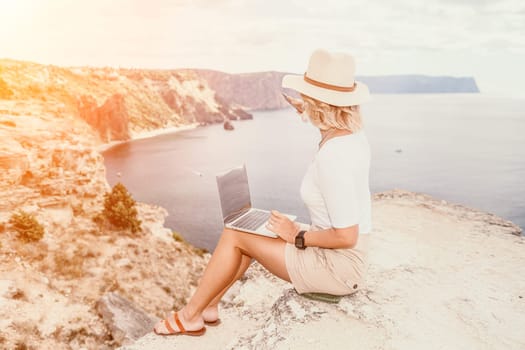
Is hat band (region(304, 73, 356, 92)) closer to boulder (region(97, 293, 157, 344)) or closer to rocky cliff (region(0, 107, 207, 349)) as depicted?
boulder (region(97, 293, 157, 344))

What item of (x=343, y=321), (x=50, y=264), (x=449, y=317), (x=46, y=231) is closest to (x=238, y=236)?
(x=343, y=321)

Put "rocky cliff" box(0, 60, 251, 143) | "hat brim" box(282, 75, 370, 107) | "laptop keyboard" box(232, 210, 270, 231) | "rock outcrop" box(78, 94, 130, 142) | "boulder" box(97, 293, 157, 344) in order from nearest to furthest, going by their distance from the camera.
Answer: "hat brim" box(282, 75, 370, 107)
"laptop keyboard" box(232, 210, 270, 231)
"boulder" box(97, 293, 157, 344)
"rocky cliff" box(0, 60, 251, 143)
"rock outcrop" box(78, 94, 130, 142)

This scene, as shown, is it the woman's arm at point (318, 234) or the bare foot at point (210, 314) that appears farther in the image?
the bare foot at point (210, 314)

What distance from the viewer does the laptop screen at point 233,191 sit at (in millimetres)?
4008

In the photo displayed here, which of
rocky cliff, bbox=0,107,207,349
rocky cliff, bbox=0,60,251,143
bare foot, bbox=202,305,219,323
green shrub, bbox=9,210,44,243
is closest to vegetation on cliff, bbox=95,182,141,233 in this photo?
rocky cliff, bbox=0,107,207,349

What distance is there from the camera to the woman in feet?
10.2

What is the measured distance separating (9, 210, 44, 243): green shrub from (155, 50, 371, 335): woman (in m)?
28.1

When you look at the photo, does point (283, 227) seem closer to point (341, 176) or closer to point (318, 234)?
point (318, 234)

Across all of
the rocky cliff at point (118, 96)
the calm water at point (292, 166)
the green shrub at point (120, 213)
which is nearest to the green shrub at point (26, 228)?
the green shrub at point (120, 213)

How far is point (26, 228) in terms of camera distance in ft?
92.3

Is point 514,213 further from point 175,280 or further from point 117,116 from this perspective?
point 117,116

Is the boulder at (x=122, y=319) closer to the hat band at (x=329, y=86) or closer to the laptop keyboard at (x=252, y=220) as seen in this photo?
the laptop keyboard at (x=252, y=220)

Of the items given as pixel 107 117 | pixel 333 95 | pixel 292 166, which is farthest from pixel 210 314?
pixel 107 117

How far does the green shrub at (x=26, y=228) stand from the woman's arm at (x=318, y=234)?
28818 mm
